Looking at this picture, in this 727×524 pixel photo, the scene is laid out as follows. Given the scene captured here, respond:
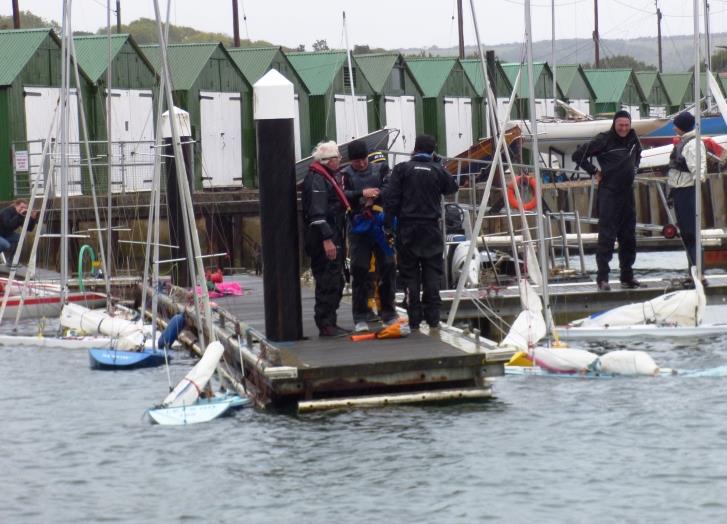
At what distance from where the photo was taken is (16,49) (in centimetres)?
3509

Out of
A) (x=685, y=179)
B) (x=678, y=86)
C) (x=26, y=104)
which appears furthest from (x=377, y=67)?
(x=685, y=179)

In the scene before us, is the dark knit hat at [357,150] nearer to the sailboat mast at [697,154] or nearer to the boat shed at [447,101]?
the sailboat mast at [697,154]

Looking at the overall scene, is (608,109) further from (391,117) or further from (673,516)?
(673,516)

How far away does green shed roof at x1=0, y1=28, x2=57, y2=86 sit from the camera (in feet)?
113

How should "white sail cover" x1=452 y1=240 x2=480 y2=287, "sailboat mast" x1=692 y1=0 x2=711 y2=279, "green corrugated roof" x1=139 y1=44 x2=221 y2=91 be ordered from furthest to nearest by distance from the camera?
"green corrugated roof" x1=139 y1=44 x2=221 y2=91, "white sail cover" x1=452 y1=240 x2=480 y2=287, "sailboat mast" x1=692 y1=0 x2=711 y2=279

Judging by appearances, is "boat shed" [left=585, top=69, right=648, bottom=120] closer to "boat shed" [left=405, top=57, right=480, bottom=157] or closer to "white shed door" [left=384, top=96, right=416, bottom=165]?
"boat shed" [left=405, top=57, right=480, bottom=157]

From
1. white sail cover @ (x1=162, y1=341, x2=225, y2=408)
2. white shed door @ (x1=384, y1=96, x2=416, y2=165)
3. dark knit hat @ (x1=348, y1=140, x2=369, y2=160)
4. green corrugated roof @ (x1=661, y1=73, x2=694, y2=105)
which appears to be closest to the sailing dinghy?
white sail cover @ (x1=162, y1=341, x2=225, y2=408)

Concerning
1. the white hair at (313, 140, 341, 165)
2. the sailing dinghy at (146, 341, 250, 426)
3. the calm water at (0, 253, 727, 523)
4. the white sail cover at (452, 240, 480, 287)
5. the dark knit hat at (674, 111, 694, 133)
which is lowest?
the calm water at (0, 253, 727, 523)

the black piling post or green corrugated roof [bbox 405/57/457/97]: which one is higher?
green corrugated roof [bbox 405/57/457/97]

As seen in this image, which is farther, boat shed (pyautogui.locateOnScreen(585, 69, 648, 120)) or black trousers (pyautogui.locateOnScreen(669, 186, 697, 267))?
boat shed (pyautogui.locateOnScreen(585, 69, 648, 120))

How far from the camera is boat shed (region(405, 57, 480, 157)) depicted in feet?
175

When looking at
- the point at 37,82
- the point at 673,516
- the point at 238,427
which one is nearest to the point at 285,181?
the point at 238,427

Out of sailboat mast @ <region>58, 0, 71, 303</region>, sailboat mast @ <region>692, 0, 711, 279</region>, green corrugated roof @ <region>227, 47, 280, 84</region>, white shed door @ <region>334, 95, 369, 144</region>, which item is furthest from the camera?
white shed door @ <region>334, 95, 369, 144</region>

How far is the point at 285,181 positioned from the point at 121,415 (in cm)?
270
